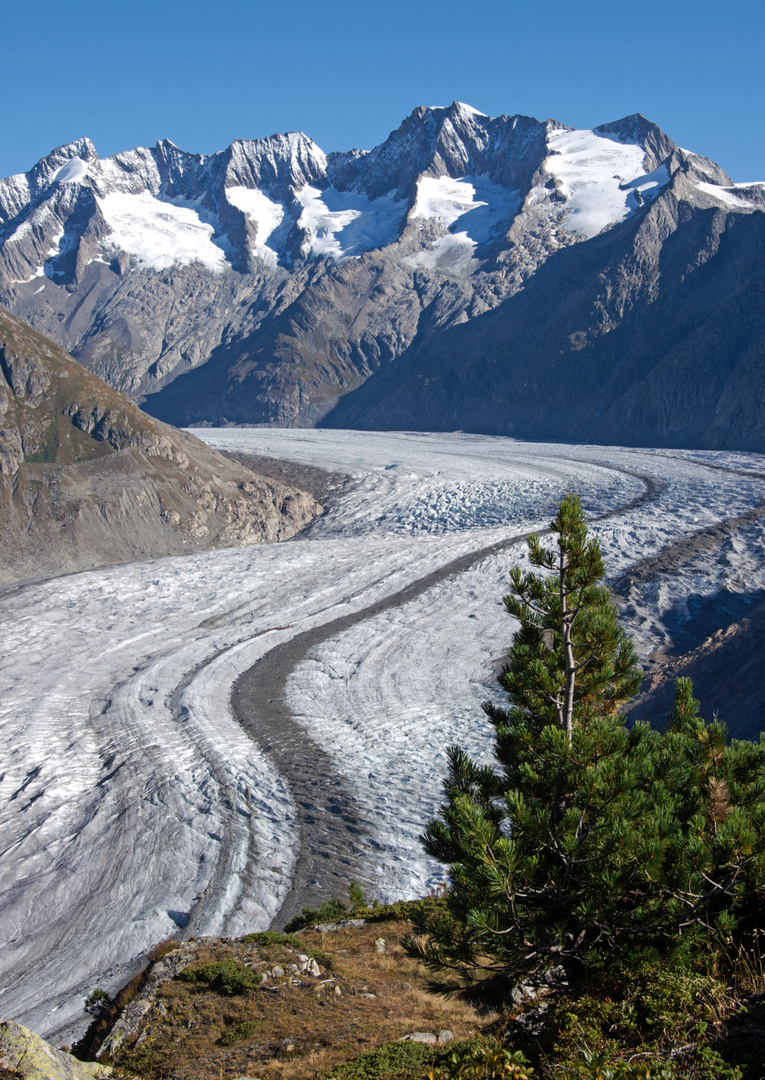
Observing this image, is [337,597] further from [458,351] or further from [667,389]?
[458,351]

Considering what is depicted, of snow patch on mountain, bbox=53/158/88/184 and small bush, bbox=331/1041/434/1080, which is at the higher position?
snow patch on mountain, bbox=53/158/88/184

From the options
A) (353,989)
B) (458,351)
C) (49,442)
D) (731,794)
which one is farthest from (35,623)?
(458,351)

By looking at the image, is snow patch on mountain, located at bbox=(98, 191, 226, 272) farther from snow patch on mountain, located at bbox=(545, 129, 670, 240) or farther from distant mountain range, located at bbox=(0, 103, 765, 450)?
snow patch on mountain, located at bbox=(545, 129, 670, 240)

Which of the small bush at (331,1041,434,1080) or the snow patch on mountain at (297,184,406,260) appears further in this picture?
the snow patch on mountain at (297,184,406,260)

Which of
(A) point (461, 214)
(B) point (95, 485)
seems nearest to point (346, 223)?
(A) point (461, 214)

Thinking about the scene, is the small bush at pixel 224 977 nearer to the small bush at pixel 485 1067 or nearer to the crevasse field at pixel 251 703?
the crevasse field at pixel 251 703

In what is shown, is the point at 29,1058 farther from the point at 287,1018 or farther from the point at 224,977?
the point at 224,977

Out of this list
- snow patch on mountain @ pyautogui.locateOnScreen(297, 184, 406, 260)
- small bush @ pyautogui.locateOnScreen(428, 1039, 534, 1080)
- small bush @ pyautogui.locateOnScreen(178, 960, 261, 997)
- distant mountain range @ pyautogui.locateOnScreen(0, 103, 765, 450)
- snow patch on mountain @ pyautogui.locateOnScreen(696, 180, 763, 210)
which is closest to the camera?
small bush @ pyautogui.locateOnScreen(428, 1039, 534, 1080)

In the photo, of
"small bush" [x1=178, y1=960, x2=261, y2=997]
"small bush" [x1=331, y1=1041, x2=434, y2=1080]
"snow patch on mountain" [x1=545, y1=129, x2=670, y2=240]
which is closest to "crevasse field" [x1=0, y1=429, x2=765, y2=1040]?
"small bush" [x1=178, y1=960, x2=261, y2=997]
